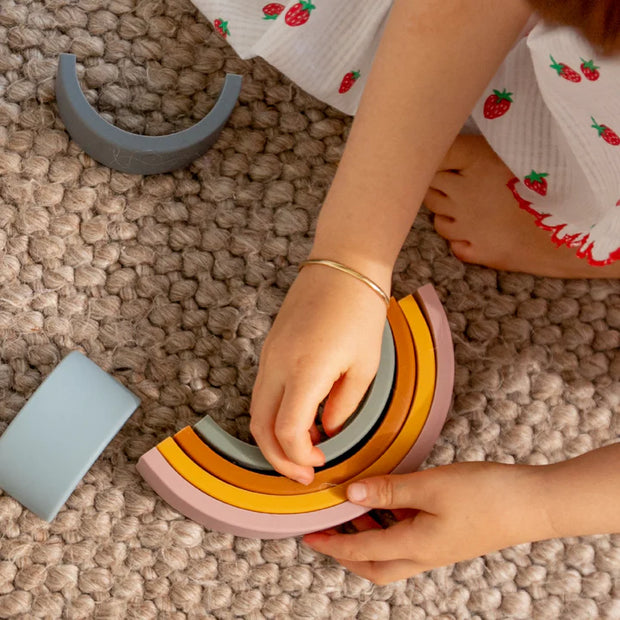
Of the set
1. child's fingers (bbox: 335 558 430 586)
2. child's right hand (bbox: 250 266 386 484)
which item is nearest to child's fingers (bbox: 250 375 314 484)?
child's right hand (bbox: 250 266 386 484)

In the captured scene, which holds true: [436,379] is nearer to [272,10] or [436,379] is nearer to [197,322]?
[197,322]

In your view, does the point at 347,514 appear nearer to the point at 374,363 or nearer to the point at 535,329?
the point at 374,363

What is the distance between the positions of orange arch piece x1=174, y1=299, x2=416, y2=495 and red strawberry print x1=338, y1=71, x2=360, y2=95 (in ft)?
0.58

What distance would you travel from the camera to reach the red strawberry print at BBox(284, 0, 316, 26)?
0.63 meters

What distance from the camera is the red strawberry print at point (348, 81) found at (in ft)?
2.20

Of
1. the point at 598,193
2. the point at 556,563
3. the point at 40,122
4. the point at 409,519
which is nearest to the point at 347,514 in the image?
the point at 409,519

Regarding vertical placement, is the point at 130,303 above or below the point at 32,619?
above

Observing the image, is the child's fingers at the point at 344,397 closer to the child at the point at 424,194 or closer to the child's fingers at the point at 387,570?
the child at the point at 424,194

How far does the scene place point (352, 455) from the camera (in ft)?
2.08

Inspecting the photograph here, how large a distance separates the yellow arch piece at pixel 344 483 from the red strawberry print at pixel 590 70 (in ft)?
0.68

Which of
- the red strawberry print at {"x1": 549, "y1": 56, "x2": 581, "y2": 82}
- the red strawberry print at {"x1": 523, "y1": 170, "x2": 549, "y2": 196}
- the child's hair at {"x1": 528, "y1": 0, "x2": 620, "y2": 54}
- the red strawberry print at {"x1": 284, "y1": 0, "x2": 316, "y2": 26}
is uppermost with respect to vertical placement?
the child's hair at {"x1": 528, "y1": 0, "x2": 620, "y2": 54}

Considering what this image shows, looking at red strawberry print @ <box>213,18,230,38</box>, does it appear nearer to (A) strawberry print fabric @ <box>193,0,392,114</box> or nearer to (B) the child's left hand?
(A) strawberry print fabric @ <box>193,0,392,114</box>

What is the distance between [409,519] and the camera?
0.62 meters

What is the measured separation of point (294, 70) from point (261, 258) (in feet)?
0.50
